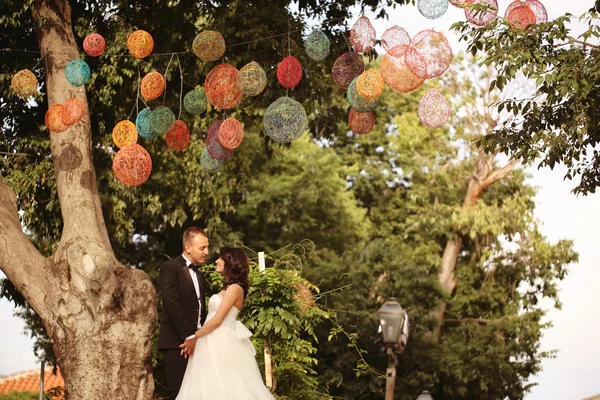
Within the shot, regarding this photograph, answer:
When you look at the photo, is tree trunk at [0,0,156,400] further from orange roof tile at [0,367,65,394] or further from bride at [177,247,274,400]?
orange roof tile at [0,367,65,394]

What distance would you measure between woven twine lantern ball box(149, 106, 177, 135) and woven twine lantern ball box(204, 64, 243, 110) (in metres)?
0.55

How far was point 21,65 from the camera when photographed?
13.3 meters

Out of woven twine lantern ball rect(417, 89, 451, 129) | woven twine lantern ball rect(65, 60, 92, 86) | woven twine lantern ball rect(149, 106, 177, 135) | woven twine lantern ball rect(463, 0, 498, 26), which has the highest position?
woven twine lantern ball rect(463, 0, 498, 26)

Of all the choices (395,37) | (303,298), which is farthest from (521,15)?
(303,298)

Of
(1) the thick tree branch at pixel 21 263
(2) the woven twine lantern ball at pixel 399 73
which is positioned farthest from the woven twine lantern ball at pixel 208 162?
(2) the woven twine lantern ball at pixel 399 73

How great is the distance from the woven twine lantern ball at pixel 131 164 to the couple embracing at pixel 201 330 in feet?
9.50

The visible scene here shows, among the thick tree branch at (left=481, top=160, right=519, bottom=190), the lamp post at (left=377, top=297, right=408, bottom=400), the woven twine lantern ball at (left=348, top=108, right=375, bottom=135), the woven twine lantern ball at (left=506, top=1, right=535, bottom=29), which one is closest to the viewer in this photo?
the woven twine lantern ball at (left=506, top=1, right=535, bottom=29)

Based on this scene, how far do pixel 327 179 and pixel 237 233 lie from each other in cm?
421

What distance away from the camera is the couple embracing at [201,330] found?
7.93 meters

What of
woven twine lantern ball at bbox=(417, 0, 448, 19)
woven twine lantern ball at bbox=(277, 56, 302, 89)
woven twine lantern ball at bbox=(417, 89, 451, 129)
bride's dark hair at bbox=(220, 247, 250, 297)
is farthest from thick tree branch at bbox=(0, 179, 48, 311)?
woven twine lantern ball at bbox=(417, 0, 448, 19)

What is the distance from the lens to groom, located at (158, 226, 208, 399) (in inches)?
312

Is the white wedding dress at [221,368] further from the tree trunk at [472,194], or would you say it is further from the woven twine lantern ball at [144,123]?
the tree trunk at [472,194]

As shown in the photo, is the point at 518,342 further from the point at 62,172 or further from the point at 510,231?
the point at 62,172

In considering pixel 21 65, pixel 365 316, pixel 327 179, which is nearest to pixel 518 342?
pixel 365 316
